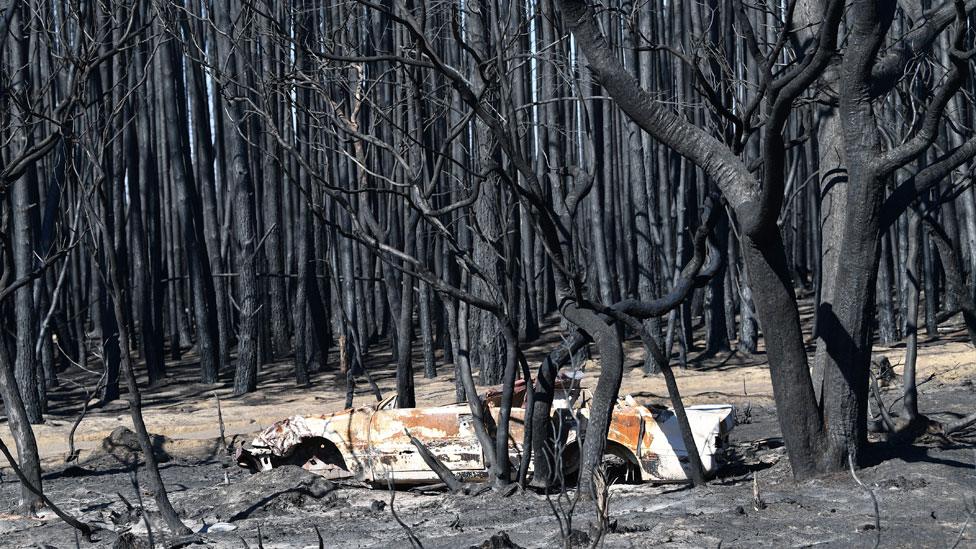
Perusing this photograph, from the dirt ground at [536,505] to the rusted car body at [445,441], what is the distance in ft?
0.67

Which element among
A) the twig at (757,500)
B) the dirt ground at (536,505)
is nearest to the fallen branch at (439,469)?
the dirt ground at (536,505)

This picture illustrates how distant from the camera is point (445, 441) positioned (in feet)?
29.0

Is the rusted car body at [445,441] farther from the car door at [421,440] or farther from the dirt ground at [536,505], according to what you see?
the dirt ground at [536,505]

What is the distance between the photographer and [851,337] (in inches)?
298

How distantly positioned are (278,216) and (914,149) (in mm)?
14576

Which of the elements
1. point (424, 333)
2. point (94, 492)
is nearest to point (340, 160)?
point (424, 333)

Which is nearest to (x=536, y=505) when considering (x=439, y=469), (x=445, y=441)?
(x=439, y=469)

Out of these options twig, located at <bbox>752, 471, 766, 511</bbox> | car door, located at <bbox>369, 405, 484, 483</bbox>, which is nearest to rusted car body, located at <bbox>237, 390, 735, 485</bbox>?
car door, located at <bbox>369, 405, 484, 483</bbox>

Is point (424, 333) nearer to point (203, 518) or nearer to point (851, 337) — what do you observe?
point (203, 518)

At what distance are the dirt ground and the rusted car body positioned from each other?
205 millimetres

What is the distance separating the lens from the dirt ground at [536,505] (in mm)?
6414

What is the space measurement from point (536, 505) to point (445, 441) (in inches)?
49.0

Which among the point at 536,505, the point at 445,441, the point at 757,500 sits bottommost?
the point at 536,505

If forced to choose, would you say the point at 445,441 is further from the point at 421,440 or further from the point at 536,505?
the point at 536,505
